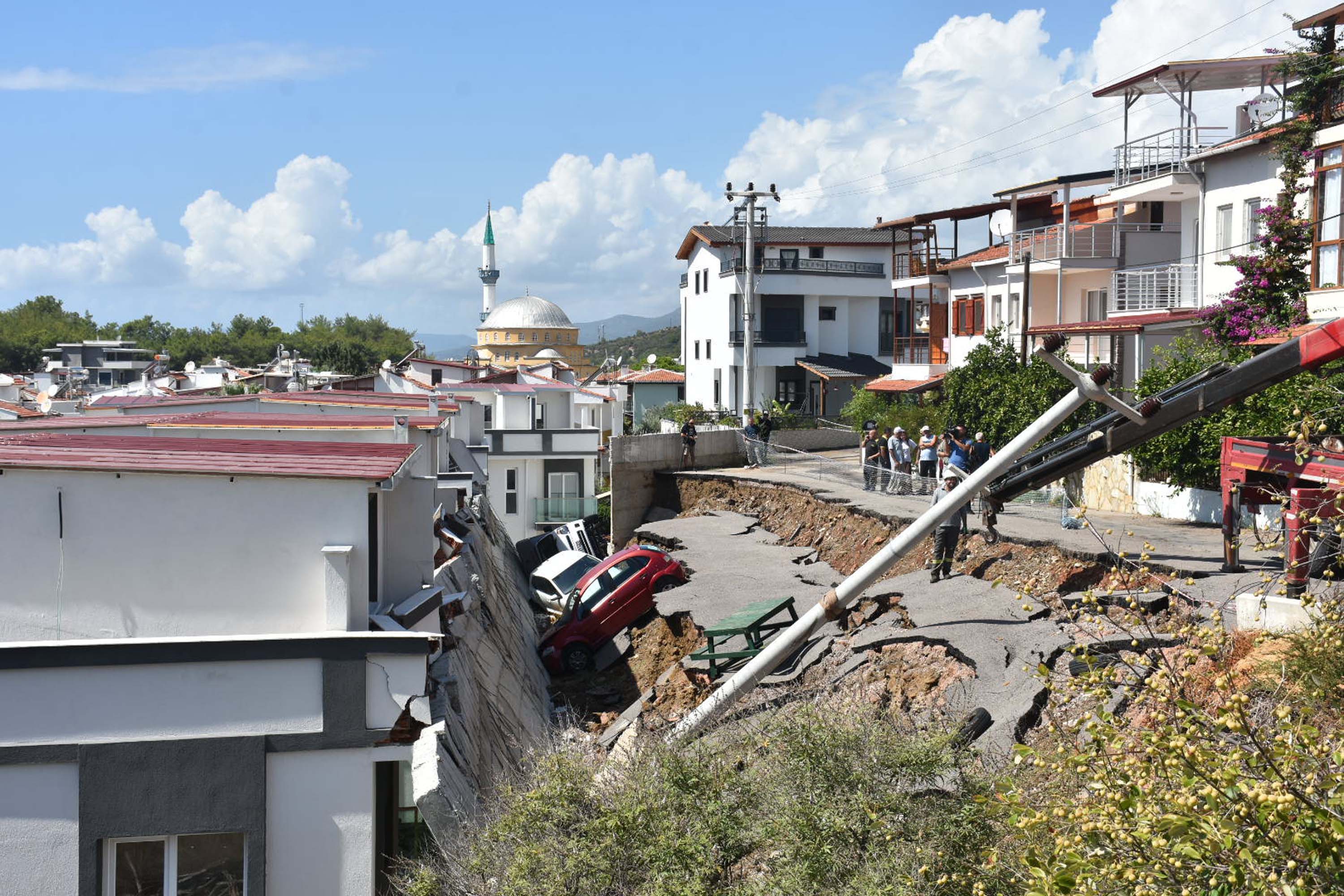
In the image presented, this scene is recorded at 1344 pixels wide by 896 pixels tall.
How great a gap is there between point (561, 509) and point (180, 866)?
3257 cm

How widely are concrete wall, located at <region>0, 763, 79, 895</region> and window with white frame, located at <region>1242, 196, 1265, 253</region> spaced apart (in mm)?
23221

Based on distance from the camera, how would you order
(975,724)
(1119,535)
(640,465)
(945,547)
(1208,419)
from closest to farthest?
1. (975,724)
2. (945,547)
3. (1119,535)
4. (1208,419)
5. (640,465)

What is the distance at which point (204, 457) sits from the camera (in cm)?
979

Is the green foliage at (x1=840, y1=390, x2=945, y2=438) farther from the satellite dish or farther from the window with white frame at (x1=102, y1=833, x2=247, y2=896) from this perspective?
the window with white frame at (x1=102, y1=833, x2=247, y2=896)

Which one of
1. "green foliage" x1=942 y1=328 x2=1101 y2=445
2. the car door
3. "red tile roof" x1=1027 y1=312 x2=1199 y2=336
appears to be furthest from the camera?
"red tile roof" x1=1027 y1=312 x2=1199 y2=336

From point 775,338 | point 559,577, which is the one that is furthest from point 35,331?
point 559,577

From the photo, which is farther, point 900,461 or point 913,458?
point 913,458

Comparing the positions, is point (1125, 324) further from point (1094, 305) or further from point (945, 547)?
A: point (945, 547)

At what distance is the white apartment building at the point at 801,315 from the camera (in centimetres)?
5247

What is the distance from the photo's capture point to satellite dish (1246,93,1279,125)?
83.4ft

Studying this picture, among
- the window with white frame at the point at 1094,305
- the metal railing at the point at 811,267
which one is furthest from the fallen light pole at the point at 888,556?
the metal railing at the point at 811,267

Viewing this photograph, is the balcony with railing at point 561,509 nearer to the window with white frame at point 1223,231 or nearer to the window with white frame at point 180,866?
the window with white frame at point 1223,231

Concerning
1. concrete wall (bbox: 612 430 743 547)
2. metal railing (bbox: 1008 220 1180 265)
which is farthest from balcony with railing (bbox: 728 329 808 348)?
concrete wall (bbox: 612 430 743 547)

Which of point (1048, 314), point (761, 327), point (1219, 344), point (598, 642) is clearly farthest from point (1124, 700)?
point (761, 327)
